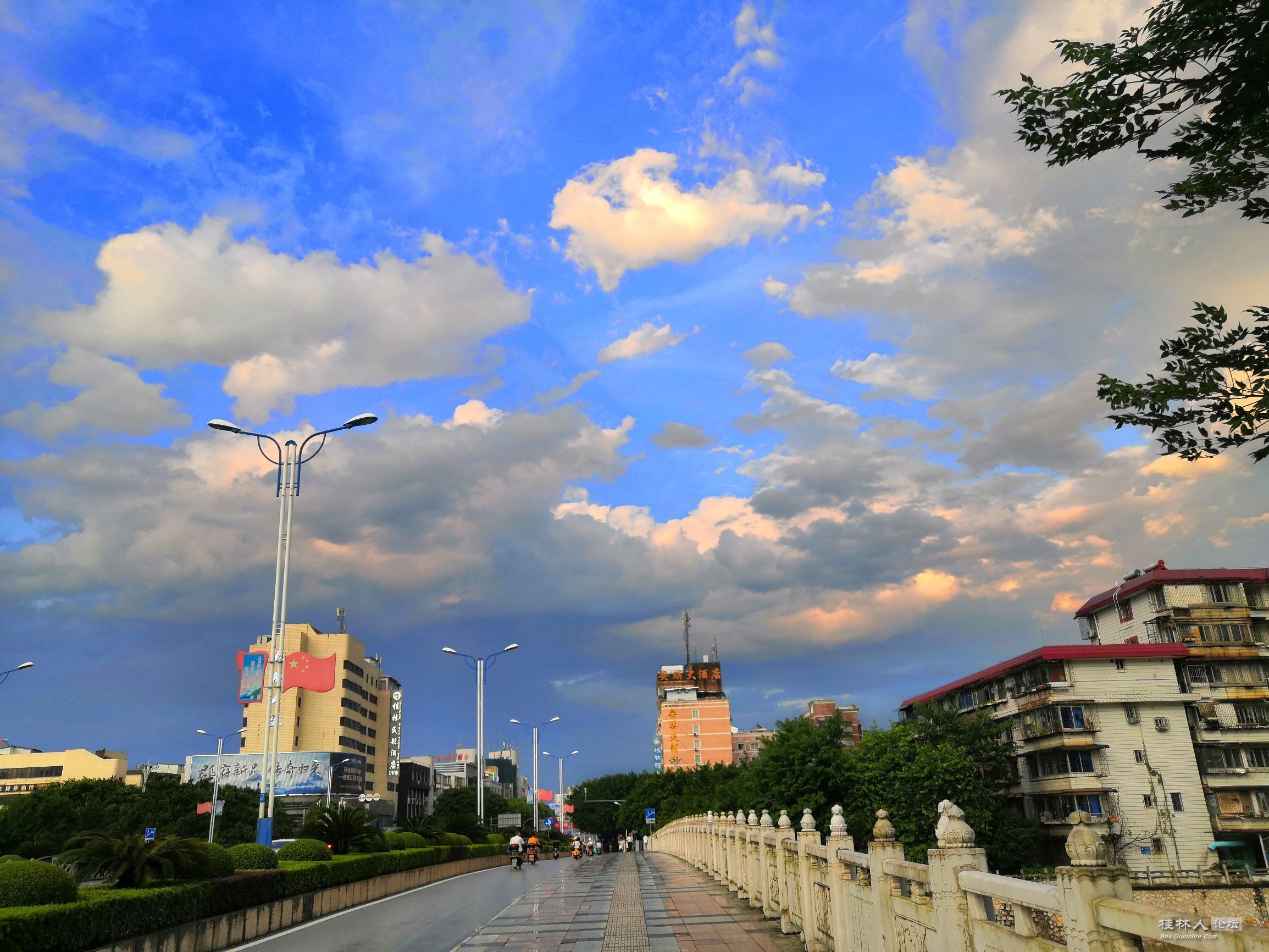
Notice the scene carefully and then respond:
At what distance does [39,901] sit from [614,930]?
7.38 m

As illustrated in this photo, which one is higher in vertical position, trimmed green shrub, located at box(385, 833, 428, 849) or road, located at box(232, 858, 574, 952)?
trimmed green shrub, located at box(385, 833, 428, 849)

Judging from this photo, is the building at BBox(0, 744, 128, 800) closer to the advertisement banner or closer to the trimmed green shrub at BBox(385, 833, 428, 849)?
the advertisement banner

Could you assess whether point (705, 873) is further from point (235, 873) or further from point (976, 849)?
point (976, 849)

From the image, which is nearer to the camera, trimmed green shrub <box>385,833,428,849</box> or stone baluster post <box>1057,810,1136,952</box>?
stone baluster post <box>1057,810,1136,952</box>

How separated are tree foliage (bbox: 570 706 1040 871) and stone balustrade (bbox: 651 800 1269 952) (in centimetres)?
3537

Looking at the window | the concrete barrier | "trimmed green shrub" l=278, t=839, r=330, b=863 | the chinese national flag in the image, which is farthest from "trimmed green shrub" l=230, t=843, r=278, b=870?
the window

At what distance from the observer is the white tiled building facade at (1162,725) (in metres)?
47.4

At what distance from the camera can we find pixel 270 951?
12.9m

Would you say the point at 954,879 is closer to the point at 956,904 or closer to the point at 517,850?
the point at 956,904

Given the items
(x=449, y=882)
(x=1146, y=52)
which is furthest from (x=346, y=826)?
(x=1146, y=52)

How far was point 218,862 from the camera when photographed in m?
14.0

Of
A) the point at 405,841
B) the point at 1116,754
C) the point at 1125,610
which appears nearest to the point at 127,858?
the point at 405,841

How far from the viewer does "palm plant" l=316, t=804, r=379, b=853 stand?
21719 millimetres

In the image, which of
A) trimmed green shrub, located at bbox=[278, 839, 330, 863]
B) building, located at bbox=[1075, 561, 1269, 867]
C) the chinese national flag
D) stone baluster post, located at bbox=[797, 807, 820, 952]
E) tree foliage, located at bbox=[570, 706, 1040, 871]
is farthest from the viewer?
building, located at bbox=[1075, 561, 1269, 867]
